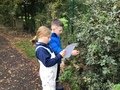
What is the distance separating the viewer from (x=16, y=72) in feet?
32.2

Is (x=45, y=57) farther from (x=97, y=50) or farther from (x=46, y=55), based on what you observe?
(x=97, y=50)

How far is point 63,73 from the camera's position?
754 cm

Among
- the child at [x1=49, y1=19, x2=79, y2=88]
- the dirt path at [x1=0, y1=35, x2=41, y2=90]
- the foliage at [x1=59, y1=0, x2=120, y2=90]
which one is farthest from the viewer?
the dirt path at [x1=0, y1=35, x2=41, y2=90]

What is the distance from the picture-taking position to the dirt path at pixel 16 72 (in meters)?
8.85

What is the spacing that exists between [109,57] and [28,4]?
9.15 metres

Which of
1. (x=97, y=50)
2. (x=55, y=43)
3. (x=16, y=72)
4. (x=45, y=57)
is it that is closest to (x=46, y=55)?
(x=45, y=57)

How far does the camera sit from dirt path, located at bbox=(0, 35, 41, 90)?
8.85 m

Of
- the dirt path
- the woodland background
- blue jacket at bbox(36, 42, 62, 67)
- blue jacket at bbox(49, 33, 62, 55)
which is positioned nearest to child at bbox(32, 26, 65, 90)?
blue jacket at bbox(36, 42, 62, 67)

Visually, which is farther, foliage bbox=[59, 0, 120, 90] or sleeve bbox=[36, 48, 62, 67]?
foliage bbox=[59, 0, 120, 90]

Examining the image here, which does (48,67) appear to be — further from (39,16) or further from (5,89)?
(39,16)

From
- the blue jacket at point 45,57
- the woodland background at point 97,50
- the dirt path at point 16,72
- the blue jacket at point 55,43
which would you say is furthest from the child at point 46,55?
the dirt path at point 16,72

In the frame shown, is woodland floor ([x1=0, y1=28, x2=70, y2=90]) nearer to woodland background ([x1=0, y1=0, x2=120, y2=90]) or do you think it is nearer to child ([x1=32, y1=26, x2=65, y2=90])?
woodland background ([x1=0, y1=0, x2=120, y2=90])

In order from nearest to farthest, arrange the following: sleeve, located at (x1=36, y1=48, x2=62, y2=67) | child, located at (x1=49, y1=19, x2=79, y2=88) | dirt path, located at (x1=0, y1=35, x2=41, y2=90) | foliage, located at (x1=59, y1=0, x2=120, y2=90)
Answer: sleeve, located at (x1=36, y1=48, x2=62, y2=67)
foliage, located at (x1=59, y1=0, x2=120, y2=90)
child, located at (x1=49, y1=19, x2=79, y2=88)
dirt path, located at (x1=0, y1=35, x2=41, y2=90)

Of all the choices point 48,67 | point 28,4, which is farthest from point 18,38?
point 48,67
